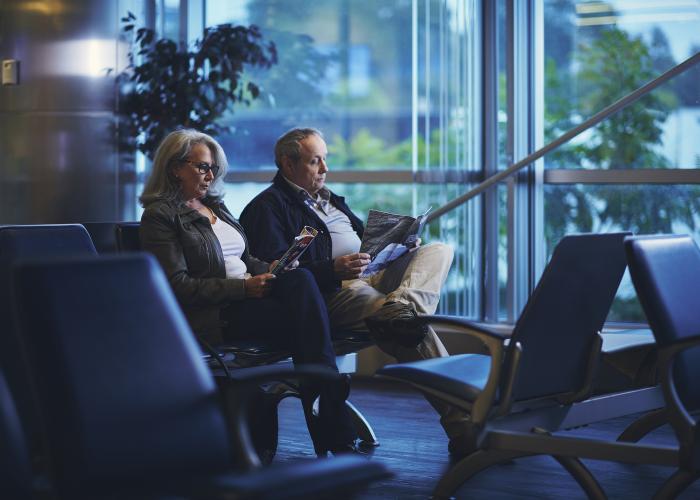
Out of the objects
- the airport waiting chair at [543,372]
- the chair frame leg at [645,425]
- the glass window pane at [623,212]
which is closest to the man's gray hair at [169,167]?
the airport waiting chair at [543,372]

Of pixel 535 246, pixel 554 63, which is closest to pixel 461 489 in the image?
pixel 535 246

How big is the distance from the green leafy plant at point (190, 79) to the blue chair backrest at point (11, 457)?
4175 mm

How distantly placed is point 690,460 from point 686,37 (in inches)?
122

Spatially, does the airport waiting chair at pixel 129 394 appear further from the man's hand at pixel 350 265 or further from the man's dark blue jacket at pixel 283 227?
the man's dark blue jacket at pixel 283 227

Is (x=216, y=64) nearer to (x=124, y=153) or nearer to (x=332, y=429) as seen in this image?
(x=124, y=153)

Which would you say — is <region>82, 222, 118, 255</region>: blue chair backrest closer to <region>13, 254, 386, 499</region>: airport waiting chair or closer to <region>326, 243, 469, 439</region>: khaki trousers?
<region>326, 243, 469, 439</region>: khaki trousers

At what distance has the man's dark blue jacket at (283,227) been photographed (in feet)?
13.1

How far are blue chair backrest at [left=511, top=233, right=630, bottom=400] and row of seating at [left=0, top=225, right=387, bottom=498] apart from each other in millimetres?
919

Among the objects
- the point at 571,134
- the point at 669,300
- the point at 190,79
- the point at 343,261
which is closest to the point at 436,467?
the point at 343,261

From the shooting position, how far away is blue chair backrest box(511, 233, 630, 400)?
2.92m

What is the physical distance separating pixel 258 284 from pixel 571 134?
1.99 metres

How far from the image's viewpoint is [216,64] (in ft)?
19.1

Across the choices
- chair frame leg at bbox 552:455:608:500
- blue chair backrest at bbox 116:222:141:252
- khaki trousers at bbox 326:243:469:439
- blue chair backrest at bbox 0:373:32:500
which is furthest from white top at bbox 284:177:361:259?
blue chair backrest at bbox 0:373:32:500

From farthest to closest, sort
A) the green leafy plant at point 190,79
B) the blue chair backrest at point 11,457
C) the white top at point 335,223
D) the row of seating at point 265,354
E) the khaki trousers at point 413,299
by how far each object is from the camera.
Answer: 1. the green leafy plant at point 190,79
2. the white top at point 335,223
3. the khaki trousers at point 413,299
4. the row of seating at point 265,354
5. the blue chair backrest at point 11,457
